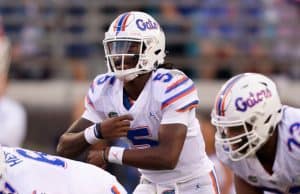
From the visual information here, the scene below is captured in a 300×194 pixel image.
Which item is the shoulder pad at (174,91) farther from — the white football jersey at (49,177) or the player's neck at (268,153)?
the white football jersey at (49,177)

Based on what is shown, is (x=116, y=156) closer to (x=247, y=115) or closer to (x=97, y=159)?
(x=97, y=159)

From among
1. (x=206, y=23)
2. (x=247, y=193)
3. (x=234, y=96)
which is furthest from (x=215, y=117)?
(x=206, y=23)

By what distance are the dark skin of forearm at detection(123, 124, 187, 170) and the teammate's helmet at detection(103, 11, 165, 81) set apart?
16.9 inches

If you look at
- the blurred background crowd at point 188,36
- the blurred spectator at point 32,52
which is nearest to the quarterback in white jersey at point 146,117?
the blurred background crowd at point 188,36

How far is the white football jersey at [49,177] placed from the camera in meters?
4.55

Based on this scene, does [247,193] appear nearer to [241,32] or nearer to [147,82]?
[147,82]

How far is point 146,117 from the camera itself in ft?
18.9

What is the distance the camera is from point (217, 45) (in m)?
11.1

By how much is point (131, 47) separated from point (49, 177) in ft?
4.55

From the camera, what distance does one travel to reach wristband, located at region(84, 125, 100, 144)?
18.6 ft

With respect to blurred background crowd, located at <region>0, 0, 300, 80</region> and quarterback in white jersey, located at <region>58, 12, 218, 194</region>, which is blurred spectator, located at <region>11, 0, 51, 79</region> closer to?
blurred background crowd, located at <region>0, 0, 300, 80</region>

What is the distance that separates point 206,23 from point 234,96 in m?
5.68

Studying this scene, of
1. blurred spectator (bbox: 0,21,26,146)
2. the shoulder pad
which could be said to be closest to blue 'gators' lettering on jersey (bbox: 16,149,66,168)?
the shoulder pad

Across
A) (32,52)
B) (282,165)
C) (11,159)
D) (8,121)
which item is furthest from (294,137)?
(32,52)
